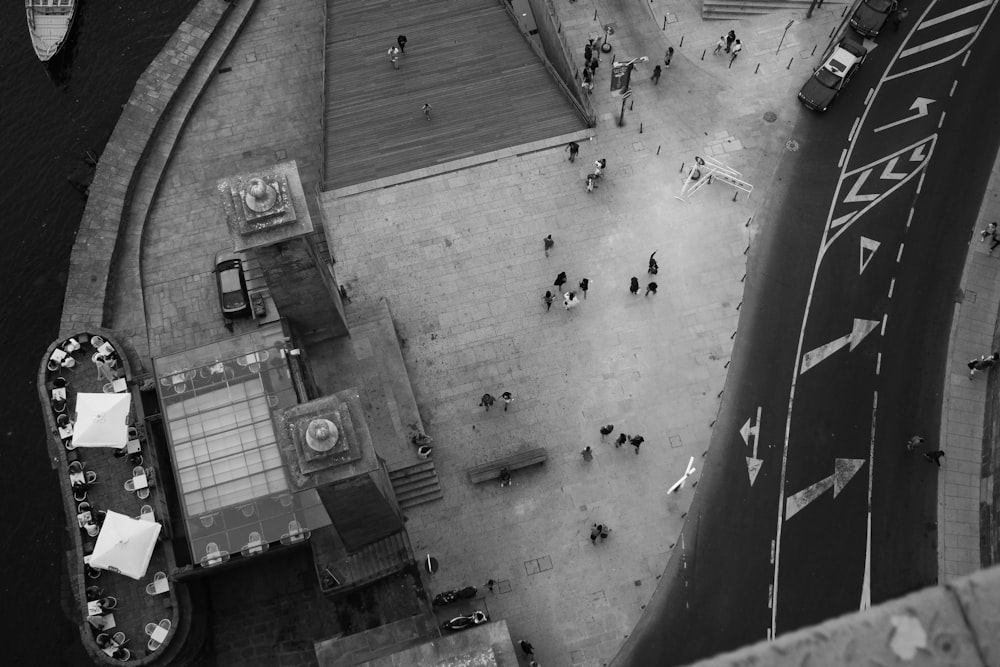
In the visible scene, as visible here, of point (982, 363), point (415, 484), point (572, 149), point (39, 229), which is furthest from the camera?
point (39, 229)

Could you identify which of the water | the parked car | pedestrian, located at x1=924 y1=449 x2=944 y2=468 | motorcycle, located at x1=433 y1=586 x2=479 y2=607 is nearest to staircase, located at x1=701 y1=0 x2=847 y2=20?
the parked car

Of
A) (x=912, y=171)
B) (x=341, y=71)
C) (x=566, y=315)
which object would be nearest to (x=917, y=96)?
(x=912, y=171)

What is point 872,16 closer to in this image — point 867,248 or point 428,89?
point 867,248

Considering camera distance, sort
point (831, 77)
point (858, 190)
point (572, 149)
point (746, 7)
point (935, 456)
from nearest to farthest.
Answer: point (935, 456) < point (858, 190) < point (572, 149) < point (831, 77) < point (746, 7)

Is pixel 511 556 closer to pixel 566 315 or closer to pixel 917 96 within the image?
pixel 566 315

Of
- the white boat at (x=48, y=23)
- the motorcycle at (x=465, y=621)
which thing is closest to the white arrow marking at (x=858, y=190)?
the motorcycle at (x=465, y=621)

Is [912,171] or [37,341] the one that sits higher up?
[37,341]

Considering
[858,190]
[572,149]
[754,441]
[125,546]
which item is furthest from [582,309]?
[125,546]

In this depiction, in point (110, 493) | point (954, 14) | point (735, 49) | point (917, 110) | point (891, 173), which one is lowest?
point (110, 493)
